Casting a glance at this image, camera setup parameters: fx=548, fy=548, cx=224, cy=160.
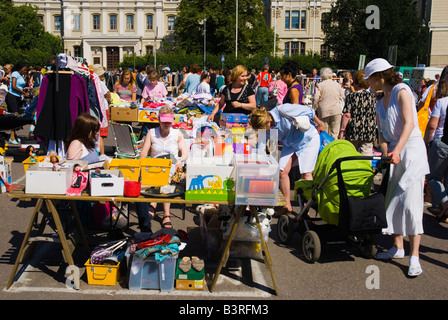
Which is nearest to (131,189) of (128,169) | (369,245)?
(128,169)

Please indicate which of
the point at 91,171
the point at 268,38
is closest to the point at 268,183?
the point at 91,171

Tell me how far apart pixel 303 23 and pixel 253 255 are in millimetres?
78554

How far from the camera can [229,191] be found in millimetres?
4664

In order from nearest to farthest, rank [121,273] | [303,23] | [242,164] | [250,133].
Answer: [242,164]
[121,273]
[250,133]
[303,23]

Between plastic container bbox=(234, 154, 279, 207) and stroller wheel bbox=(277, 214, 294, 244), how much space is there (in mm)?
1540

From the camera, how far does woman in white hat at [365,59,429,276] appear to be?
5234mm

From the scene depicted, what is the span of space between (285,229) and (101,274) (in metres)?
2.24

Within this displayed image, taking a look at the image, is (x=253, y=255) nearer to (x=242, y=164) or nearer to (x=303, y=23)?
(x=242, y=164)

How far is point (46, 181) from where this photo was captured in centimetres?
461

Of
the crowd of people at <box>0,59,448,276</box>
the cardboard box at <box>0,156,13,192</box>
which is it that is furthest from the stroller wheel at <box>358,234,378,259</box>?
the cardboard box at <box>0,156,13,192</box>

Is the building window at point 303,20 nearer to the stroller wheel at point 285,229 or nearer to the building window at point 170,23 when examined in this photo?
the building window at point 170,23

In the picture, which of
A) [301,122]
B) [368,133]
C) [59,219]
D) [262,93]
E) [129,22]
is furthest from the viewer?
[129,22]

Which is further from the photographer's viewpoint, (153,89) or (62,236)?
(153,89)

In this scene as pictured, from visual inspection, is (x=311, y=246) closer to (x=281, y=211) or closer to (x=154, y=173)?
(x=281, y=211)
